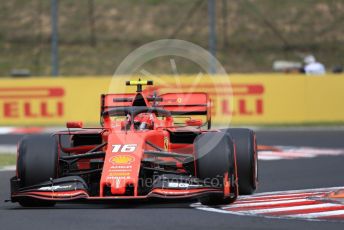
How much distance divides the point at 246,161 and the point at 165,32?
28511mm

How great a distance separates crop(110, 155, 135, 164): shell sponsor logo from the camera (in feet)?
38.2

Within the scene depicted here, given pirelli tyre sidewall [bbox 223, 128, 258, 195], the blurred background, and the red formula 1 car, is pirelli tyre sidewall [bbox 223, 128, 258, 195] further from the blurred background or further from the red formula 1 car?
the blurred background

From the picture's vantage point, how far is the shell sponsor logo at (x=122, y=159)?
38.2 feet

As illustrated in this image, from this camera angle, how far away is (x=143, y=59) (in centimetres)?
1423

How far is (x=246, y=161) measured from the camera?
1272 cm

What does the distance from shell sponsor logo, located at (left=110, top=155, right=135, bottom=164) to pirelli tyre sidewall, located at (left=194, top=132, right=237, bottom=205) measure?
776mm

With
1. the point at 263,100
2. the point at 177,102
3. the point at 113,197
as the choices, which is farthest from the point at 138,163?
the point at 263,100

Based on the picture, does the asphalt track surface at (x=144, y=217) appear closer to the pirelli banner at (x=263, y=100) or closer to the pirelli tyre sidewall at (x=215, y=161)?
the pirelli tyre sidewall at (x=215, y=161)

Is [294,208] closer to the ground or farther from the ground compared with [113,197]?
closer to the ground

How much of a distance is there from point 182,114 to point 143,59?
942 mm

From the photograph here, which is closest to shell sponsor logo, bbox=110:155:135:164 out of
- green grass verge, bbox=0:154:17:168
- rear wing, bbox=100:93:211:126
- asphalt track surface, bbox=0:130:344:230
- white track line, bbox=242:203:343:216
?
asphalt track surface, bbox=0:130:344:230

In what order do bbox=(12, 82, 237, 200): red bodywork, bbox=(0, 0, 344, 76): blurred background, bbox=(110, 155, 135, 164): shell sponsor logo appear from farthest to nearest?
bbox=(0, 0, 344, 76): blurred background → bbox=(110, 155, 135, 164): shell sponsor logo → bbox=(12, 82, 237, 200): red bodywork

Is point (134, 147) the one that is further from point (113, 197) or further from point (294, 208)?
point (294, 208)

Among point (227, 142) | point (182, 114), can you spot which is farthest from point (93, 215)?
point (182, 114)
